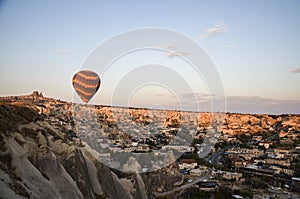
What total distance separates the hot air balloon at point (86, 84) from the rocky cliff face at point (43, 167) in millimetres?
8002

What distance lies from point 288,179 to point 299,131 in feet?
86.4

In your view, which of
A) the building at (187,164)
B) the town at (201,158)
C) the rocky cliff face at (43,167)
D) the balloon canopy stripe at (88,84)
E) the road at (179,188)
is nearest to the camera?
the rocky cliff face at (43,167)

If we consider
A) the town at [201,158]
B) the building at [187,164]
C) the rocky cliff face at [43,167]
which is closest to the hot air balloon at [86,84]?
the town at [201,158]

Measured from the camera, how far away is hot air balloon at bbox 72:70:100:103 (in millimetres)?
16797

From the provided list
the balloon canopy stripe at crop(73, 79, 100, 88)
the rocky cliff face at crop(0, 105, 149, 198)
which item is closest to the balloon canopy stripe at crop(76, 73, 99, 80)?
the balloon canopy stripe at crop(73, 79, 100, 88)

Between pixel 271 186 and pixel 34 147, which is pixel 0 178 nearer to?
pixel 34 147

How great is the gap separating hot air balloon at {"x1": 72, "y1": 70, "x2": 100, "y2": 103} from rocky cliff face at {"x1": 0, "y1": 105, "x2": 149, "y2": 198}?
26.3ft

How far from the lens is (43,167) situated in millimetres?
6746

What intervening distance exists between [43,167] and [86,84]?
34.4 ft

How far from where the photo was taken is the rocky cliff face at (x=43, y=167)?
19.2 ft

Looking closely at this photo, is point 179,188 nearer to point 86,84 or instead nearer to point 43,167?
point 86,84

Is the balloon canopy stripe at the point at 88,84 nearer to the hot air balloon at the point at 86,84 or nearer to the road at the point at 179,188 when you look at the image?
the hot air balloon at the point at 86,84

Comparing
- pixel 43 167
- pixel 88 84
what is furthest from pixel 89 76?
pixel 43 167

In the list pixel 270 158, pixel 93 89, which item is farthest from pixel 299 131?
pixel 93 89
